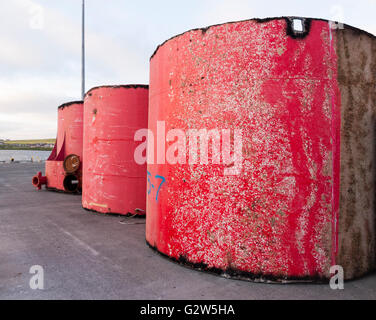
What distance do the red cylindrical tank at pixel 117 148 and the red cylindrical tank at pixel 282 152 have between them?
10.6 ft

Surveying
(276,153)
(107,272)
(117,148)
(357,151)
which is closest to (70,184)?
(117,148)

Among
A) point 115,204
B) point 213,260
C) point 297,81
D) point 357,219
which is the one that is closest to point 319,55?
point 297,81

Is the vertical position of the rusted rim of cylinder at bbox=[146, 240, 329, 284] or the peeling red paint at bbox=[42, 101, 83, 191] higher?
the peeling red paint at bbox=[42, 101, 83, 191]

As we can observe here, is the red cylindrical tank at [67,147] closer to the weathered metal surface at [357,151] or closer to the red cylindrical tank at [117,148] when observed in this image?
the red cylindrical tank at [117,148]

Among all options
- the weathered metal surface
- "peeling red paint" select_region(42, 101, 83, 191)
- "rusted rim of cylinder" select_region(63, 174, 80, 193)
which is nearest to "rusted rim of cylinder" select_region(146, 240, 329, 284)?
the weathered metal surface

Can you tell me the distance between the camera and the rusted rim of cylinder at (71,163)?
10.5m

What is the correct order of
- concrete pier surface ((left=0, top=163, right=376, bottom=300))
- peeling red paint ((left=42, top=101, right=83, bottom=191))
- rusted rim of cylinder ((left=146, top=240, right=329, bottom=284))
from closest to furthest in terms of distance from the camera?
concrete pier surface ((left=0, top=163, right=376, bottom=300))
rusted rim of cylinder ((left=146, top=240, right=329, bottom=284))
peeling red paint ((left=42, top=101, right=83, bottom=191))

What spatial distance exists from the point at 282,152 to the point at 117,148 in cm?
440

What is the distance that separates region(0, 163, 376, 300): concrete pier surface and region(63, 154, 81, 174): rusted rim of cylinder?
4752 millimetres

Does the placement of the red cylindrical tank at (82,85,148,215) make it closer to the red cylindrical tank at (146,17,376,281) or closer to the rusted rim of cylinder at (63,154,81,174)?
the red cylindrical tank at (146,17,376,281)

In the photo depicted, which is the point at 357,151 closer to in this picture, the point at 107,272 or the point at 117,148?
the point at 107,272

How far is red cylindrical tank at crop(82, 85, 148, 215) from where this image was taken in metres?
6.56

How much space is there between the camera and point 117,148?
6723 mm

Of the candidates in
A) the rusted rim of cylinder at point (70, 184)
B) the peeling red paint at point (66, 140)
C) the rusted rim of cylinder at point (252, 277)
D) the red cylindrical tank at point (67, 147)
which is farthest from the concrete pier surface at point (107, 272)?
the peeling red paint at point (66, 140)
